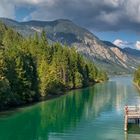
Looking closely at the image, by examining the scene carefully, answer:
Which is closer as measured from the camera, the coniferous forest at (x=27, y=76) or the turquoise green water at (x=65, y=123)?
the turquoise green water at (x=65, y=123)

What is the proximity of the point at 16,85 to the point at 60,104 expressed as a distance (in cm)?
1489

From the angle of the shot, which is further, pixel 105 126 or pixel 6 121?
pixel 6 121

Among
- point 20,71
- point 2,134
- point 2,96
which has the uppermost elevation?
point 20,71

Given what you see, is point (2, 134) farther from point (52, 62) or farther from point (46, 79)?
point (52, 62)

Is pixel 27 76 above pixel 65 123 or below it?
above

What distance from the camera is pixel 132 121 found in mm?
79938

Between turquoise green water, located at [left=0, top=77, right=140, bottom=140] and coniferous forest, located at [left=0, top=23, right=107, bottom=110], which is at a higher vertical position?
coniferous forest, located at [left=0, top=23, right=107, bottom=110]

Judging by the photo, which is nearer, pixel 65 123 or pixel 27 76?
pixel 65 123

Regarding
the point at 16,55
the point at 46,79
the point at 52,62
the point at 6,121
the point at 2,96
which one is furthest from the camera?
the point at 52,62

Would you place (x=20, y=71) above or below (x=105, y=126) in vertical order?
above

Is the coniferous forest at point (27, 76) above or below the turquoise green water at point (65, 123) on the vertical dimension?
above

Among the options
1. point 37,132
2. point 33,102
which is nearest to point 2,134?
point 37,132

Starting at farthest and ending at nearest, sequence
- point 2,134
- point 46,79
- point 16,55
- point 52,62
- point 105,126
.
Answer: point 52,62, point 46,79, point 16,55, point 105,126, point 2,134

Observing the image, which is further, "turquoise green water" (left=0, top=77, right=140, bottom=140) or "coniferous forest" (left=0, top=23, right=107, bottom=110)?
"coniferous forest" (left=0, top=23, right=107, bottom=110)
